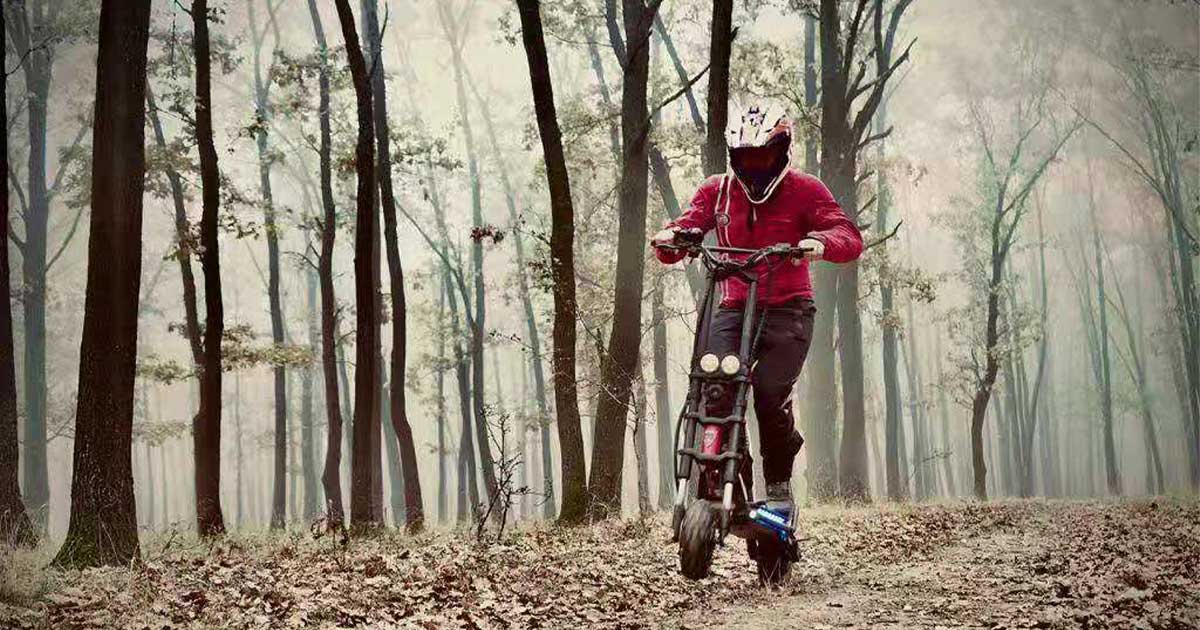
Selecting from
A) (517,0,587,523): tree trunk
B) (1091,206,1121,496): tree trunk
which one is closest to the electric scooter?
(517,0,587,523): tree trunk

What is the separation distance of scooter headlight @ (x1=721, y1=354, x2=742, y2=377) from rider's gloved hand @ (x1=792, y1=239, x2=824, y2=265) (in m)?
0.74

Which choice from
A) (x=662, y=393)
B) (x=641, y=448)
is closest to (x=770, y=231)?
(x=662, y=393)

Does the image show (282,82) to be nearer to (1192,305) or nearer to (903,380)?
(1192,305)

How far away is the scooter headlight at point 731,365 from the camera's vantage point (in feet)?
19.4

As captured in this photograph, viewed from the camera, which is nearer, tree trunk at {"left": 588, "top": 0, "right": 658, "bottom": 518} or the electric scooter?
the electric scooter

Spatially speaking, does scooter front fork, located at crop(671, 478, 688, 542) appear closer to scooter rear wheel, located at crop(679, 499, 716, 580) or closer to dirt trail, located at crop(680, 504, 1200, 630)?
scooter rear wheel, located at crop(679, 499, 716, 580)

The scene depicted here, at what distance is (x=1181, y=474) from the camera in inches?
2095

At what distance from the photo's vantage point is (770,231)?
21.5ft

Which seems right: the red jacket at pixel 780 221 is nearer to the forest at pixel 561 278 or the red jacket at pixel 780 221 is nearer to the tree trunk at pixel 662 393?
the forest at pixel 561 278

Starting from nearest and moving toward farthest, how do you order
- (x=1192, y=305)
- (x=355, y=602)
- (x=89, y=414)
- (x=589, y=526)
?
(x=355, y=602) → (x=89, y=414) → (x=589, y=526) → (x=1192, y=305)

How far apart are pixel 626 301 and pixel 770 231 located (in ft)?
21.4

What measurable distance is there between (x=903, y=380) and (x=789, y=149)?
74.9m

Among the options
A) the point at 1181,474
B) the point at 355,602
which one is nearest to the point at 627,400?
the point at 355,602

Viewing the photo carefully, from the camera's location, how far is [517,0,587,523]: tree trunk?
469 inches
